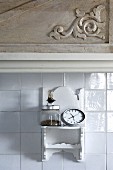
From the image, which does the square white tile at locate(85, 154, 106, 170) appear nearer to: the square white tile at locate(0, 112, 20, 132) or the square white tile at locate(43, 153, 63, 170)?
the square white tile at locate(43, 153, 63, 170)

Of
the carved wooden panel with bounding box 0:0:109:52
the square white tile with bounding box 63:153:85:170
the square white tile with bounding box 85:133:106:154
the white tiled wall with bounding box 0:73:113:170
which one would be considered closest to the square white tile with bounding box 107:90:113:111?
the white tiled wall with bounding box 0:73:113:170

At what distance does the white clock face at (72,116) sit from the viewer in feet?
5.46

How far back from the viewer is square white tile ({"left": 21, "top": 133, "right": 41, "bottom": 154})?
172 cm

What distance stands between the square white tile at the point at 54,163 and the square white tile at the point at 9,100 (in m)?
0.27

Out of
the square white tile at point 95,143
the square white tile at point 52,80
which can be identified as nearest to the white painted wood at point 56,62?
the square white tile at point 52,80

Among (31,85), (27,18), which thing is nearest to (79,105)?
(31,85)

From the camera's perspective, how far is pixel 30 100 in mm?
1725

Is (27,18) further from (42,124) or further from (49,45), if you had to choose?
(42,124)

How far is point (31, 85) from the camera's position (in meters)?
1.72

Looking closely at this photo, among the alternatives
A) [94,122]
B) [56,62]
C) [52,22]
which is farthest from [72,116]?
[52,22]

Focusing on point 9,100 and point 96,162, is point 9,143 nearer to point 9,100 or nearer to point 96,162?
point 9,100

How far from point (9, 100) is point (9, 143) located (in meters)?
0.20

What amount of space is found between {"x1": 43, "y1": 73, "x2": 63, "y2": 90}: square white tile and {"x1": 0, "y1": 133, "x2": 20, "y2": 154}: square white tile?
0.87 feet

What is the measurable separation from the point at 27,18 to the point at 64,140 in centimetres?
59
